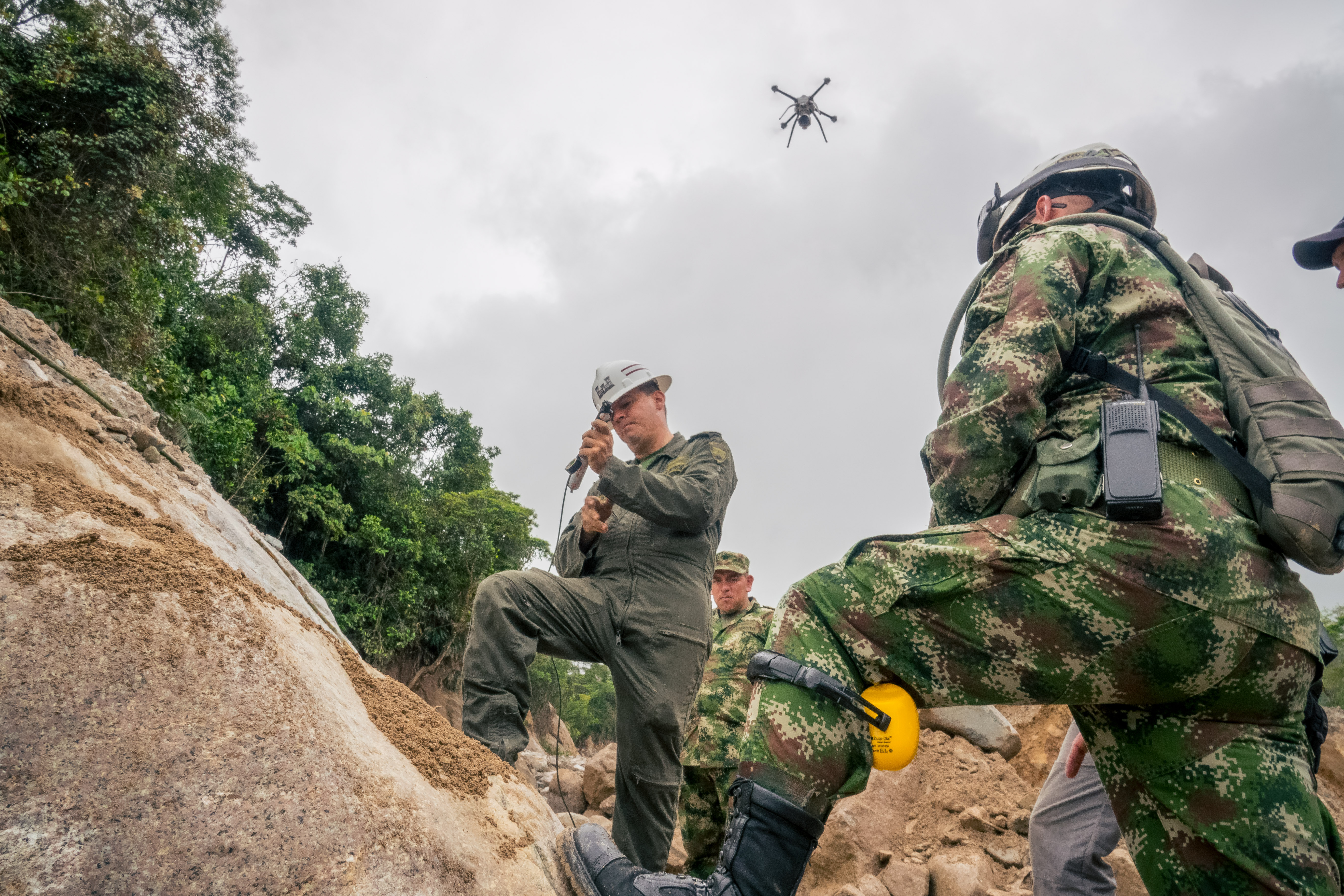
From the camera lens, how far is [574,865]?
166cm

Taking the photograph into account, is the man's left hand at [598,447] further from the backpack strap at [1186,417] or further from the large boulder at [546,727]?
the large boulder at [546,727]

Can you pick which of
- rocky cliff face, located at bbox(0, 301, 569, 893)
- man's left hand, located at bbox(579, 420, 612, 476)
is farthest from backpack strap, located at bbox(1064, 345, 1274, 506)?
man's left hand, located at bbox(579, 420, 612, 476)

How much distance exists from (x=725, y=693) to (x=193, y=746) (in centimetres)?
434

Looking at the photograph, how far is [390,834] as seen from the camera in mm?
1447

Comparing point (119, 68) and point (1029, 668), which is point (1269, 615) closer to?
point (1029, 668)

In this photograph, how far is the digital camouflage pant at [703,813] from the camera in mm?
4391

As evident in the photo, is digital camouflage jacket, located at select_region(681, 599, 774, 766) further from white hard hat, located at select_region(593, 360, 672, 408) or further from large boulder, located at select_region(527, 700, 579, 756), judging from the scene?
large boulder, located at select_region(527, 700, 579, 756)

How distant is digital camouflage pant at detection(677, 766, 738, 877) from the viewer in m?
4.39

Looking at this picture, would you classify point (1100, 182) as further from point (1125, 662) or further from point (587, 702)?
point (587, 702)

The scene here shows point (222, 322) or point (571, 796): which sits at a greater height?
point (222, 322)

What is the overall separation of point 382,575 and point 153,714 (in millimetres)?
15952

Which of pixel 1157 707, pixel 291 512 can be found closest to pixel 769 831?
pixel 1157 707

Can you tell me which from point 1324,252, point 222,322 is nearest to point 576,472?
point 1324,252

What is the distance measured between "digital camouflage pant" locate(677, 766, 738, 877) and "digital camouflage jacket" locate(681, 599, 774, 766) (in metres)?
0.07
